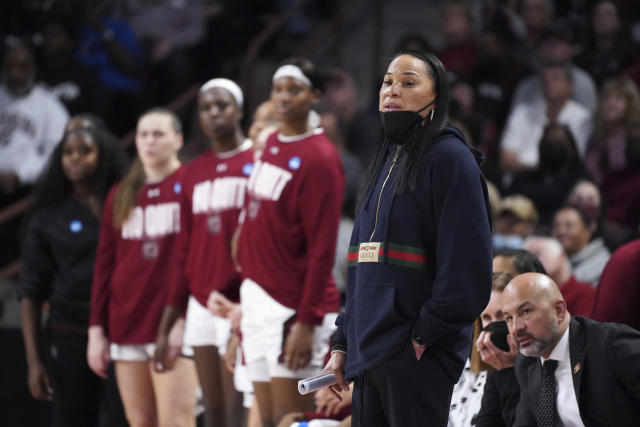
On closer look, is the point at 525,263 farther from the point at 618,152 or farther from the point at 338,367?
the point at 618,152

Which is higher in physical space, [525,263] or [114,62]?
[114,62]

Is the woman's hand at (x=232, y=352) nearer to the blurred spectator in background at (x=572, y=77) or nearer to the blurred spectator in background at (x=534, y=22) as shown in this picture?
the blurred spectator in background at (x=572, y=77)

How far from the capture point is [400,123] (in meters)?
3.11

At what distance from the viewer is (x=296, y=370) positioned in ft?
14.7

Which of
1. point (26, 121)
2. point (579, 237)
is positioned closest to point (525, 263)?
point (579, 237)

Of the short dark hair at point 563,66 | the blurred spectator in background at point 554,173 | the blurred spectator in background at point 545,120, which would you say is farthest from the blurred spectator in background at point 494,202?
the short dark hair at point 563,66

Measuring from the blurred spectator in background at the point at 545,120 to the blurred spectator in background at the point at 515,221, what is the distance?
104 cm

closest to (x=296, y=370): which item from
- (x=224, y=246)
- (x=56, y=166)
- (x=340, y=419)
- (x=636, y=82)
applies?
(x=340, y=419)

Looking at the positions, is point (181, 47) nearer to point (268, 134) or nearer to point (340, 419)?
point (268, 134)

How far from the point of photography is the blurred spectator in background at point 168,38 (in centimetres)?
876

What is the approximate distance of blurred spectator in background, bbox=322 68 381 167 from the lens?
8.32m

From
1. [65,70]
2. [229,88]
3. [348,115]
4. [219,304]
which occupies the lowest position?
[219,304]

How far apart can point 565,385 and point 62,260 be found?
2.90m

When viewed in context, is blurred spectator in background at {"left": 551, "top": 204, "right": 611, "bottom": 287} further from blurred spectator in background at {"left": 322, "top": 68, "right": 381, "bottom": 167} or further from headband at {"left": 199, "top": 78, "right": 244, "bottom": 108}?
blurred spectator in background at {"left": 322, "top": 68, "right": 381, "bottom": 167}
